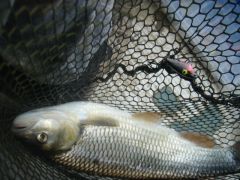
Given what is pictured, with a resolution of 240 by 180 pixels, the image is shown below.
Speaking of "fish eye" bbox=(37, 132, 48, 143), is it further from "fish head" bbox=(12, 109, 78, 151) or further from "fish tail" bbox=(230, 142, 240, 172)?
"fish tail" bbox=(230, 142, 240, 172)

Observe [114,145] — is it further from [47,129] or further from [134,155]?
[47,129]

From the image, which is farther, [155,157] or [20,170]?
[155,157]

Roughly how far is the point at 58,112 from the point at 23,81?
0.60ft

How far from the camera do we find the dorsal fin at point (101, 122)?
5.17 ft

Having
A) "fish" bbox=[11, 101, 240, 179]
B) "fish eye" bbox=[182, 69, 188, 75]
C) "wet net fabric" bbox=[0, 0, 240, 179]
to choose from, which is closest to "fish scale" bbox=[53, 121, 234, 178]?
"fish" bbox=[11, 101, 240, 179]

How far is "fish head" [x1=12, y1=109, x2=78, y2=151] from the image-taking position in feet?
4.59

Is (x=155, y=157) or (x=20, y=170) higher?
(x=155, y=157)

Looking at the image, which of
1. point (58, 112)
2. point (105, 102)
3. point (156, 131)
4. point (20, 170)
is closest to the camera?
point (20, 170)

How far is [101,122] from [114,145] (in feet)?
0.36

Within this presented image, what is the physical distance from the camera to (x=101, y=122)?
159cm

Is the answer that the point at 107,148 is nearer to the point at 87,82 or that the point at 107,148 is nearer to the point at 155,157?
the point at 155,157

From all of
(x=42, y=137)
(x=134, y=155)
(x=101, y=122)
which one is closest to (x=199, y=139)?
→ (x=134, y=155)

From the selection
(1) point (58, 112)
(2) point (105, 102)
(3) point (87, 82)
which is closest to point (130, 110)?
(2) point (105, 102)

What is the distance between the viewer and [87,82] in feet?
5.63
